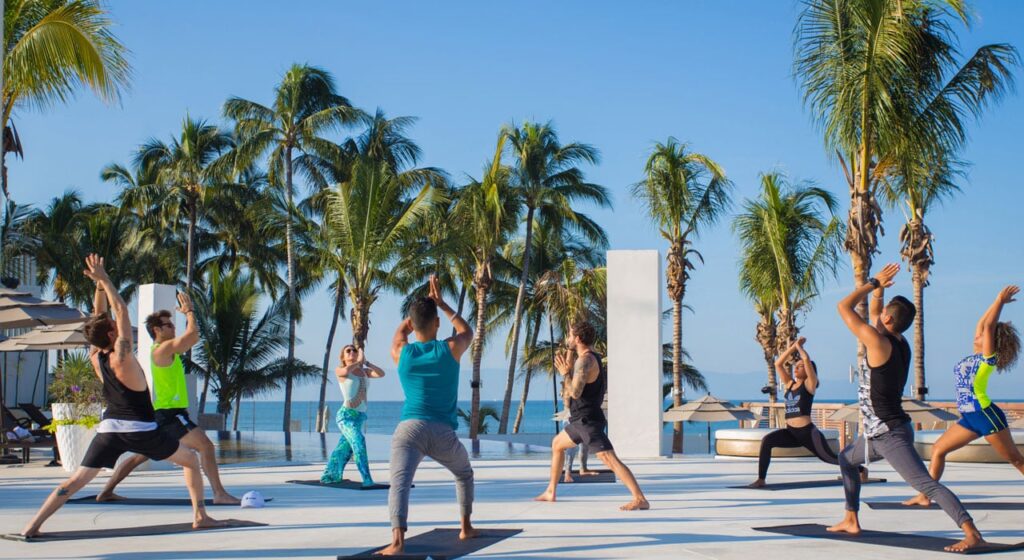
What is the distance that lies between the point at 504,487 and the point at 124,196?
29.8 m

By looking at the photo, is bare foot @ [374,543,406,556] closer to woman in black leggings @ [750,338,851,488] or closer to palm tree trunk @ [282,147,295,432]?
woman in black leggings @ [750,338,851,488]

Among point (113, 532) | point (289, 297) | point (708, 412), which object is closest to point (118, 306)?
point (113, 532)

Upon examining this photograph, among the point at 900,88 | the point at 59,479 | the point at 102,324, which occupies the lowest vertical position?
the point at 59,479

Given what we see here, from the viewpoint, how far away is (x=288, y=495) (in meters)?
10.9

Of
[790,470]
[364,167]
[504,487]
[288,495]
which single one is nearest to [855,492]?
[504,487]

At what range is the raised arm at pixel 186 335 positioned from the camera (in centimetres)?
798

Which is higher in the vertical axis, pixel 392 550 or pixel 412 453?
pixel 412 453

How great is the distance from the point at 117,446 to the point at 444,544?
245 cm

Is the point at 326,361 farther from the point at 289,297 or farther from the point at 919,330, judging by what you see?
the point at 919,330

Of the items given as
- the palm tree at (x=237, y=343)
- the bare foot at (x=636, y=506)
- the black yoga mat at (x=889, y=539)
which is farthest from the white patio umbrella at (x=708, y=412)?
the palm tree at (x=237, y=343)

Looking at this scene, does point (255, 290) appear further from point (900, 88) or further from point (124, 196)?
point (900, 88)

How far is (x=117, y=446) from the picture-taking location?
24.7 ft

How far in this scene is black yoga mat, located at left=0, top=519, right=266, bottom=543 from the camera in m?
7.61

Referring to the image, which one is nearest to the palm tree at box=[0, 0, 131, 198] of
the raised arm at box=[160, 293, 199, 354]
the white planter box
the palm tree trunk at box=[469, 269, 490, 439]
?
the white planter box
